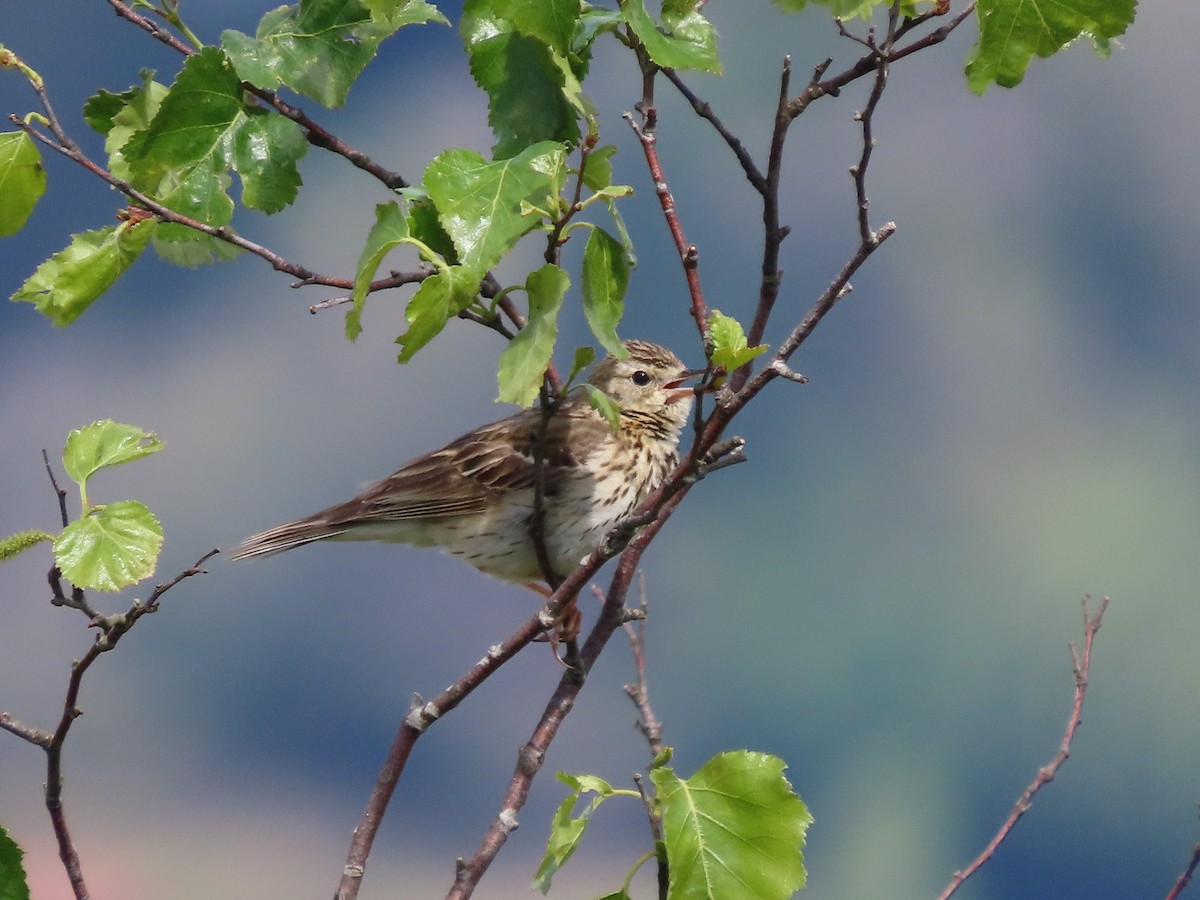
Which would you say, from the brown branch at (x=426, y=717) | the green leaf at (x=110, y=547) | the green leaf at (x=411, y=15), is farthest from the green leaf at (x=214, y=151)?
the brown branch at (x=426, y=717)

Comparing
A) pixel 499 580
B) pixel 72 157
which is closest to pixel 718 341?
pixel 72 157

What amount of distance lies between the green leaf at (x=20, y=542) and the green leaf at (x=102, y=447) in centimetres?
16

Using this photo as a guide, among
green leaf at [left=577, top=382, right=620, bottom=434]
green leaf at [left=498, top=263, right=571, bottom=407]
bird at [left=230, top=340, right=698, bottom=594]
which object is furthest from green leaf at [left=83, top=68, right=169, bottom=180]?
bird at [left=230, top=340, right=698, bottom=594]

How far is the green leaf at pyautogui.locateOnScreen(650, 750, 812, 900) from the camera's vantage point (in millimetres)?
2377

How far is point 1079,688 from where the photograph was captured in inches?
133

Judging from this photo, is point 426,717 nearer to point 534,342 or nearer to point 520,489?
point 534,342

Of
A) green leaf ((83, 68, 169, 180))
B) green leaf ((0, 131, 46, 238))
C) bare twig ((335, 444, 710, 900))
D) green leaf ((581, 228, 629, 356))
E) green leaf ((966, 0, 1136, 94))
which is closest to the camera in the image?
green leaf ((966, 0, 1136, 94))

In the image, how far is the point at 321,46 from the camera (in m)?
2.61

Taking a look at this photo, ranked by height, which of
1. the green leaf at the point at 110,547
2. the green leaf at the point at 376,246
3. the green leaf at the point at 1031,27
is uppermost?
the green leaf at the point at 1031,27

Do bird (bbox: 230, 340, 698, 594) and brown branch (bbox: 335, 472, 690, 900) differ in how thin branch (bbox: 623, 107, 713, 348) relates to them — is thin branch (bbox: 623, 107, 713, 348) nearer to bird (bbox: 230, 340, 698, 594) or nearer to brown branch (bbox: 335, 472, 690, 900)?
brown branch (bbox: 335, 472, 690, 900)

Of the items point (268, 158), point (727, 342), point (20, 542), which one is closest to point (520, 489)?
point (268, 158)

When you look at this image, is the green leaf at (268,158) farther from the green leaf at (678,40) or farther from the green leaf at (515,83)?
the green leaf at (678,40)

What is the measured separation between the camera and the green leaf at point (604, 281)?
7.55 feet

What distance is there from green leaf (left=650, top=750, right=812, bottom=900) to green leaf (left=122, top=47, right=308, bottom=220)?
1.44 meters
